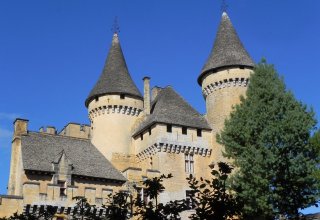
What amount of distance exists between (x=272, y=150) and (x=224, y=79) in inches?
439

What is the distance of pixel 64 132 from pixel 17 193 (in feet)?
36.8

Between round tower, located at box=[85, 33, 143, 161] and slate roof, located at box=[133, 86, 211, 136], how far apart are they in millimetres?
1079

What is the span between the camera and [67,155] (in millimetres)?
29891

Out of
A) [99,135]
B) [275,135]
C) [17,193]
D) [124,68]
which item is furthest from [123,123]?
[275,135]

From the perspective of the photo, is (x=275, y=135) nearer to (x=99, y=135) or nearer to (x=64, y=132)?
(x=99, y=135)

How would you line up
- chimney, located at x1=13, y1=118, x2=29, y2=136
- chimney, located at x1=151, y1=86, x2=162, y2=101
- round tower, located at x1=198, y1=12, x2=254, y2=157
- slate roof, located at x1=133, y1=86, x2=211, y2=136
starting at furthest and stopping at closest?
1. chimney, located at x1=151, y1=86, x2=162, y2=101
2. round tower, located at x1=198, y1=12, x2=254, y2=157
3. slate roof, located at x1=133, y1=86, x2=211, y2=136
4. chimney, located at x1=13, y1=118, x2=29, y2=136

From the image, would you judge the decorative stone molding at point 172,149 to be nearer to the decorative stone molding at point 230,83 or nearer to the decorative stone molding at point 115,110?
the decorative stone molding at point 115,110

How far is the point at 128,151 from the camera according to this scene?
113ft

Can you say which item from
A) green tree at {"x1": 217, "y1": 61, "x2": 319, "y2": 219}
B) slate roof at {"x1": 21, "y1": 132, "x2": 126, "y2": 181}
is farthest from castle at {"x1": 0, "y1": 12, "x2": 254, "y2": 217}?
green tree at {"x1": 217, "y1": 61, "x2": 319, "y2": 219}

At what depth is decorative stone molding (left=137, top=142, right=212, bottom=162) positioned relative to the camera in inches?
1251

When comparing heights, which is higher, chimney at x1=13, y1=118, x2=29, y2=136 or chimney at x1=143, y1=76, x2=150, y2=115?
chimney at x1=143, y1=76, x2=150, y2=115

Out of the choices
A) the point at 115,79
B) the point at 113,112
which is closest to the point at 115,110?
the point at 113,112

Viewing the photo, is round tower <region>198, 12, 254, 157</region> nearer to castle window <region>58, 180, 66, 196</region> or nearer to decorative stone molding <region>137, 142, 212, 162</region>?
decorative stone molding <region>137, 142, 212, 162</region>

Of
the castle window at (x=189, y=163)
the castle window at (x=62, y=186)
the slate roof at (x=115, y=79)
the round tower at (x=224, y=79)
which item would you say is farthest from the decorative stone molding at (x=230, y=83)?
the castle window at (x=62, y=186)
